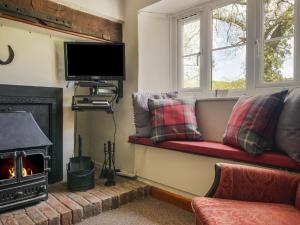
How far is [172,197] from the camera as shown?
218 cm

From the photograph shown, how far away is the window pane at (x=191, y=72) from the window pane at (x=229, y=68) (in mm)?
197

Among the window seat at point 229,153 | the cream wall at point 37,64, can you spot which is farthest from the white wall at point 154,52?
the cream wall at point 37,64

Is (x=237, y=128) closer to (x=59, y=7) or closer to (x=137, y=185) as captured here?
(x=137, y=185)

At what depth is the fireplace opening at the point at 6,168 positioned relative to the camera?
177 cm

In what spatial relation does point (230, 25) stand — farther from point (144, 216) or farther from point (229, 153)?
point (144, 216)

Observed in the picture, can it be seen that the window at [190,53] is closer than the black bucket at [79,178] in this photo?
No

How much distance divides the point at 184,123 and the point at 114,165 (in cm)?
106

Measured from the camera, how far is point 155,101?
2326 mm

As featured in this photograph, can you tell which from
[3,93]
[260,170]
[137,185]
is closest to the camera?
[260,170]

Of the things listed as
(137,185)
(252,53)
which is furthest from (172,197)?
(252,53)

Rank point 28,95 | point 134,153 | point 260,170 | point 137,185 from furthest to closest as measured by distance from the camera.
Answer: point 134,153 → point 137,185 → point 28,95 → point 260,170

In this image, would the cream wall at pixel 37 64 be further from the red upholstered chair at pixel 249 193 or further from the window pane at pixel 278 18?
the window pane at pixel 278 18

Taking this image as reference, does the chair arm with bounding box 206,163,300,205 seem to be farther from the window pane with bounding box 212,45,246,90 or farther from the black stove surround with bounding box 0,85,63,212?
the black stove surround with bounding box 0,85,63,212

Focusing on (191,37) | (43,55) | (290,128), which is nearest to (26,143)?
(43,55)
